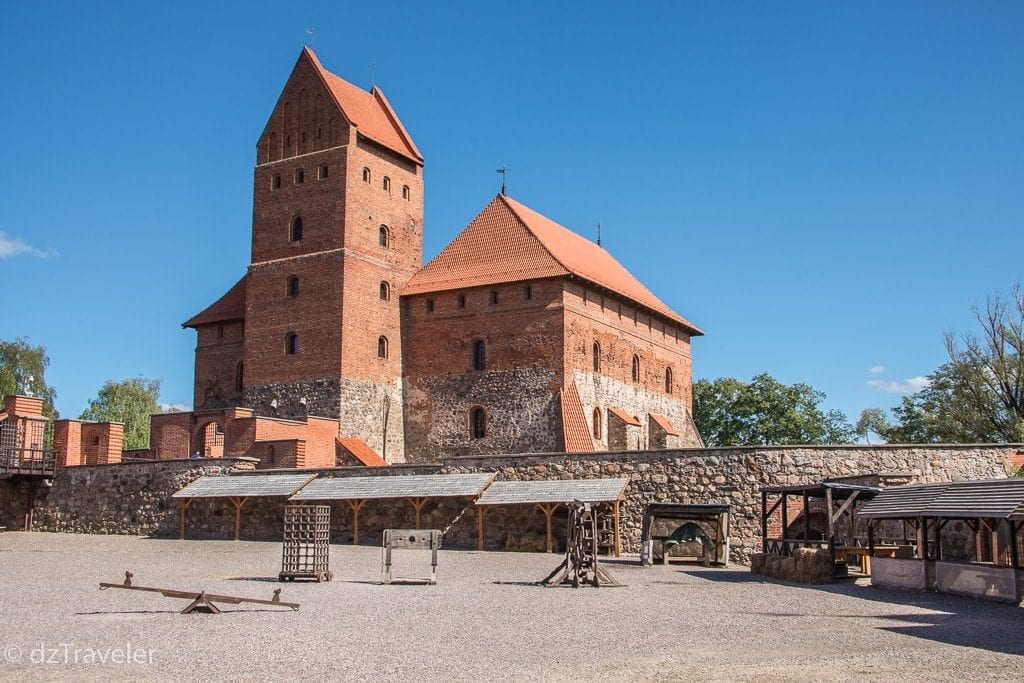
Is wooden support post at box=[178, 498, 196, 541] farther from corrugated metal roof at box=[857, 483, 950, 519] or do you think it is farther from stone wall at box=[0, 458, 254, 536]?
Answer: corrugated metal roof at box=[857, 483, 950, 519]

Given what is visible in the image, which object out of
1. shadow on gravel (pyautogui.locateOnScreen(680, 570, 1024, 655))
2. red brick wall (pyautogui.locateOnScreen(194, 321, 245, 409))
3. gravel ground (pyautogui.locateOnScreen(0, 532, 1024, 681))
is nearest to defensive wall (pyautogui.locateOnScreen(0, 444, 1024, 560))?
A: gravel ground (pyautogui.locateOnScreen(0, 532, 1024, 681))

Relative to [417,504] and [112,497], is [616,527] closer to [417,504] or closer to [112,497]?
[417,504]

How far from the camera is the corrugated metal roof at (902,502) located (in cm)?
2002

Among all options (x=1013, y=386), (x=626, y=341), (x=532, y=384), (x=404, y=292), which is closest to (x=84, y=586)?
(x=532, y=384)

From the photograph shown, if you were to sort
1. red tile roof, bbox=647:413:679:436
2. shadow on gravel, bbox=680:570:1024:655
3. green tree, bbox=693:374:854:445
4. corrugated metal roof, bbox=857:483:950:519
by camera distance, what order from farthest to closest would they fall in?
green tree, bbox=693:374:854:445
red tile roof, bbox=647:413:679:436
corrugated metal roof, bbox=857:483:950:519
shadow on gravel, bbox=680:570:1024:655

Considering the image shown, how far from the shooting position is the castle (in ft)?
118

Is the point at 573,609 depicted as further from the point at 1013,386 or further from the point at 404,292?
the point at 1013,386

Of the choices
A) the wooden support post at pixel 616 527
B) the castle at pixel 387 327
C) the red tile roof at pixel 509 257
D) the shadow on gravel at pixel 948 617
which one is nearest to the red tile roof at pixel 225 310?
the castle at pixel 387 327

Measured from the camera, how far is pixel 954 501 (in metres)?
19.3

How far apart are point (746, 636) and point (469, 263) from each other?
26911 mm

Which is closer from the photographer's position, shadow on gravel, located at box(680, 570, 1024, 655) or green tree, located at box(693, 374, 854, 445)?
shadow on gravel, located at box(680, 570, 1024, 655)

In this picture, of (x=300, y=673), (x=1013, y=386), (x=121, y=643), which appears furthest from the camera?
(x=1013, y=386)

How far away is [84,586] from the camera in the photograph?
18562 millimetres

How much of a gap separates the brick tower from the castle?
6 centimetres
